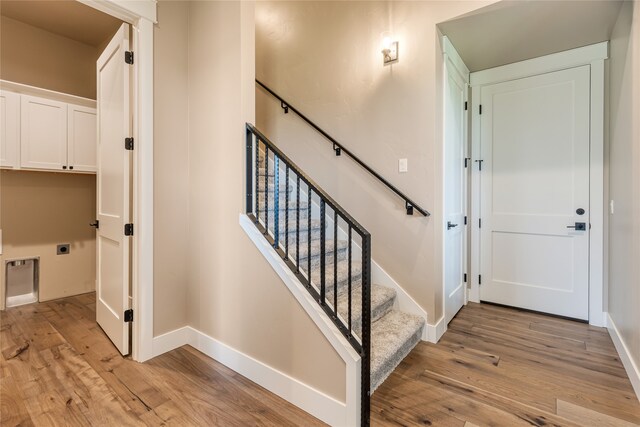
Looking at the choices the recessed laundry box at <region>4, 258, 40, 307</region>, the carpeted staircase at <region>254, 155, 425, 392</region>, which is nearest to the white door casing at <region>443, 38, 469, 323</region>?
the carpeted staircase at <region>254, 155, 425, 392</region>

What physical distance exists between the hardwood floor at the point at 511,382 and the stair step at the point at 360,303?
1.20 ft

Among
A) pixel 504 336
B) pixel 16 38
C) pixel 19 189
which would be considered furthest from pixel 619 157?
pixel 16 38

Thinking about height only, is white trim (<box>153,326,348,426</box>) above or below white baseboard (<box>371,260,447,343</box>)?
below

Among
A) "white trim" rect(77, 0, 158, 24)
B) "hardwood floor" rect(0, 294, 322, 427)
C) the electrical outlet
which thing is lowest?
"hardwood floor" rect(0, 294, 322, 427)

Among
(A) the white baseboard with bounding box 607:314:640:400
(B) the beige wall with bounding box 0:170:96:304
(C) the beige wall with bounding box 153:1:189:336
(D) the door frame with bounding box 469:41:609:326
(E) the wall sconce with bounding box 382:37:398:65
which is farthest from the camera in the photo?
(B) the beige wall with bounding box 0:170:96:304

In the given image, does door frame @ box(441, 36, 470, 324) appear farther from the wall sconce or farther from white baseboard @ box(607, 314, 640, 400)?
white baseboard @ box(607, 314, 640, 400)

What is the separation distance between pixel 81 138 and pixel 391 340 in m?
3.83

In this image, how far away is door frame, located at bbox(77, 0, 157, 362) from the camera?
2061 millimetres

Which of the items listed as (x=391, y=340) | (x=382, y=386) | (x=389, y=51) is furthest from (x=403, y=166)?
(x=382, y=386)

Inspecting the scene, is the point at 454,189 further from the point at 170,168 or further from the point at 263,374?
the point at 170,168

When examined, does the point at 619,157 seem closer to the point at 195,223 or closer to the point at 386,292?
the point at 386,292

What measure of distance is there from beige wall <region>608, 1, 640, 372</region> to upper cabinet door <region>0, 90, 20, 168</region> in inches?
196

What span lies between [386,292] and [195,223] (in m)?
1.63

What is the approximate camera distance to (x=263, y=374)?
1849 mm
